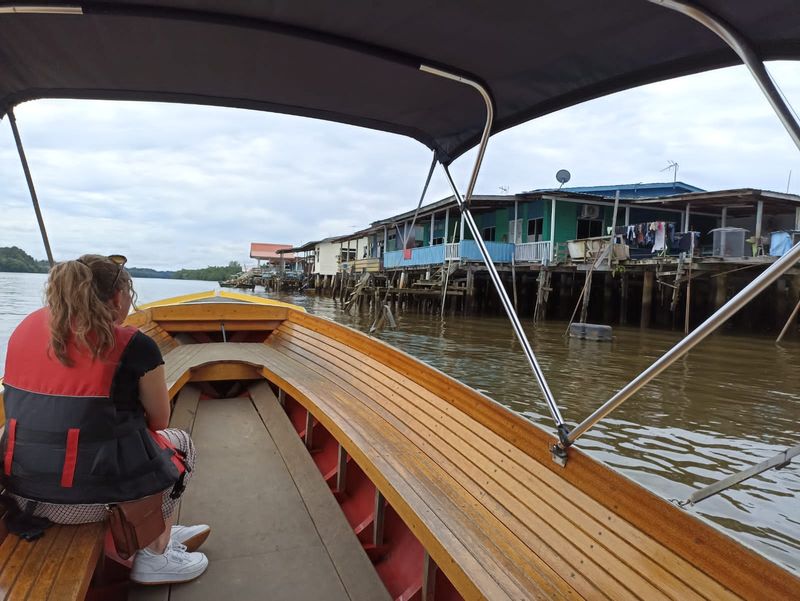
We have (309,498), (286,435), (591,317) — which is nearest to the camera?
(309,498)

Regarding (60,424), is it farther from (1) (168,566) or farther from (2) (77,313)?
(1) (168,566)

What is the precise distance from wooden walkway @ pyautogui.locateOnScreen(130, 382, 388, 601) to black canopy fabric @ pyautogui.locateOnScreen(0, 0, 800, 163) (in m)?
2.18

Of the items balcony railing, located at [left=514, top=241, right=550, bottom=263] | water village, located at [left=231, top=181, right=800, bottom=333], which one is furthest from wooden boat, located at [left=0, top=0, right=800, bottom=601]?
balcony railing, located at [left=514, top=241, right=550, bottom=263]

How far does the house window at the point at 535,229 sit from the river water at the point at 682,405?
8083mm

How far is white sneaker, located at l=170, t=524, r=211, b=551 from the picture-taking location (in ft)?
7.07

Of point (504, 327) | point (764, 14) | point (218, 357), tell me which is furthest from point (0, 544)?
point (504, 327)

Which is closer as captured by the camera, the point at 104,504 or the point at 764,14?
the point at 764,14

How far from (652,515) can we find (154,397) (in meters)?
1.59

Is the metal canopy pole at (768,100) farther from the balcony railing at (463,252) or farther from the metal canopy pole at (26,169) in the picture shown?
the balcony railing at (463,252)

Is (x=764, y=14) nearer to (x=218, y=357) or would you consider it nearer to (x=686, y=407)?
(x=218, y=357)

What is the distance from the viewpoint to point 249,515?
257 centimetres

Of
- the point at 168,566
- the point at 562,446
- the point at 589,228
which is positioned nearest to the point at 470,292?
the point at 589,228

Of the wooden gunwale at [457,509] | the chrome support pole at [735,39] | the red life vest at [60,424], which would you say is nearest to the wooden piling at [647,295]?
the wooden gunwale at [457,509]

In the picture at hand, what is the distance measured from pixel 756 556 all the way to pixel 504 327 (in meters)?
17.4
